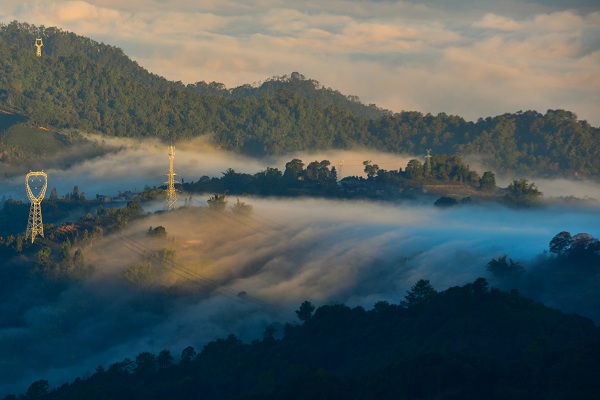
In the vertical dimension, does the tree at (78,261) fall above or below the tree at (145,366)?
above

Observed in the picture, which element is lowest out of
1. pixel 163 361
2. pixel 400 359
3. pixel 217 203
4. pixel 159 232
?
pixel 163 361

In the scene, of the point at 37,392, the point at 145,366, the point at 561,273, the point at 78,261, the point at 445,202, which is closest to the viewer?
the point at 37,392

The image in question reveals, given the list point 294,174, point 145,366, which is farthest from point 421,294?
point 294,174

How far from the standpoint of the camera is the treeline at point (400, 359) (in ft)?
291

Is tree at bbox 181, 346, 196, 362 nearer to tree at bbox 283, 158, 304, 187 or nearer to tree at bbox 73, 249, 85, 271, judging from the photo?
tree at bbox 73, 249, 85, 271

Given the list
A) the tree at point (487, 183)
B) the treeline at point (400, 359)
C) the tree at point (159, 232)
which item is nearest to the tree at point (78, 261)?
the tree at point (159, 232)

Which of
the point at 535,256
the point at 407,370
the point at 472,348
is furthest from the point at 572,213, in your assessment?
the point at 407,370

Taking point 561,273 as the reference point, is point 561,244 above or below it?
above

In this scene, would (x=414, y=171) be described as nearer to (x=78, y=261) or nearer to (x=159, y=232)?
(x=159, y=232)

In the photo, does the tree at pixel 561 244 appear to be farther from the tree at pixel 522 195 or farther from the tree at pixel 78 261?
the tree at pixel 78 261

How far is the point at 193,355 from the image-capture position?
12275 centimetres

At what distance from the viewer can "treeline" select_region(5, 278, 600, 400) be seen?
291ft

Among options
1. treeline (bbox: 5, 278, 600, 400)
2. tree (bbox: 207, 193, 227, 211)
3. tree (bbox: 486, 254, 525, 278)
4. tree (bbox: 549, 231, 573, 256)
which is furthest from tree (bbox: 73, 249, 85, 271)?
tree (bbox: 549, 231, 573, 256)

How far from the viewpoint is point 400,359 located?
329ft
